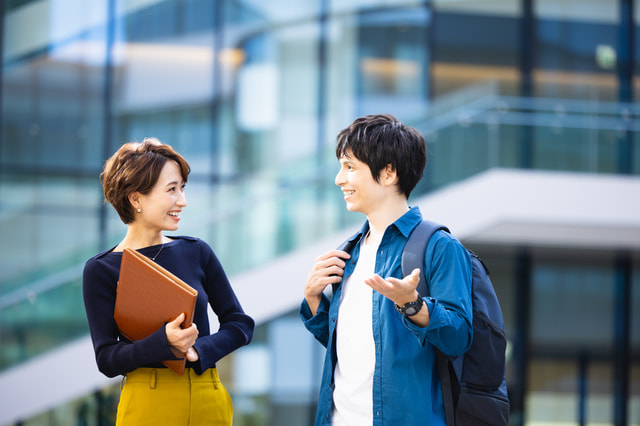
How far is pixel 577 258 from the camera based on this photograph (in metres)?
9.47

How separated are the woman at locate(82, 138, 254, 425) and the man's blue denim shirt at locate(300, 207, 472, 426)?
1.27ft

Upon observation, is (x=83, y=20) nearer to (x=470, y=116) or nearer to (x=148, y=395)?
(x=470, y=116)

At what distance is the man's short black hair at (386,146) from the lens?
89.1 inches

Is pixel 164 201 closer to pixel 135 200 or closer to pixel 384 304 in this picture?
pixel 135 200

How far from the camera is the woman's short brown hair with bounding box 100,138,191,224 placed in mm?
2326

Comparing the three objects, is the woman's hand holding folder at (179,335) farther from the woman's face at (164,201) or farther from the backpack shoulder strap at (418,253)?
the backpack shoulder strap at (418,253)

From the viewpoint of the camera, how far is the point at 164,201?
92.6 inches

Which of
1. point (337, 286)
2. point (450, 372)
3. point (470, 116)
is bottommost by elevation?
point (450, 372)

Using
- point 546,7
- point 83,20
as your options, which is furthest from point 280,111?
point 546,7

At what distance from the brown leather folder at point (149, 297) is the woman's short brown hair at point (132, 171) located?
0.24 metres

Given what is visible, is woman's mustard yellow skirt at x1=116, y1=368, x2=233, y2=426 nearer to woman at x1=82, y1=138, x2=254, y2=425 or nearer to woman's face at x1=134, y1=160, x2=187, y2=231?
woman at x1=82, y1=138, x2=254, y2=425

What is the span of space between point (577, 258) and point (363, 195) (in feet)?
25.6

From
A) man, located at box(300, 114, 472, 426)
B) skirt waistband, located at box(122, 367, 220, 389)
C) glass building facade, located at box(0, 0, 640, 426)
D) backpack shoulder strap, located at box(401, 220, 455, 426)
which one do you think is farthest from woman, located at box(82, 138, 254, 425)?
glass building facade, located at box(0, 0, 640, 426)

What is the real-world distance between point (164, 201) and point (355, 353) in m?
0.74
